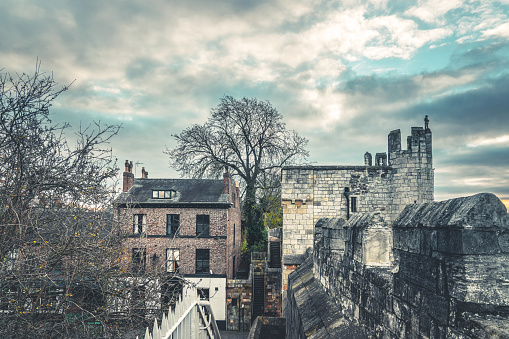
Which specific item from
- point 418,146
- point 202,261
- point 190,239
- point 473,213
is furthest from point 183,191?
point 473,213

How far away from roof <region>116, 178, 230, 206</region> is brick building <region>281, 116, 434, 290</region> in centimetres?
984

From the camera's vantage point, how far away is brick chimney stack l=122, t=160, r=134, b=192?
83.7 ft

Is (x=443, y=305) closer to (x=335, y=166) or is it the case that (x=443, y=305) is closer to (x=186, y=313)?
(x=186, y=313)

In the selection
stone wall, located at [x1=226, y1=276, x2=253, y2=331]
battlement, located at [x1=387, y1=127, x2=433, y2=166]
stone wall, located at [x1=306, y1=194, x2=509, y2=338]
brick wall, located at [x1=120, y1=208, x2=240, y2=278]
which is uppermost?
battlement, located at [x1=387, y1=127, x2=433, y2=166]

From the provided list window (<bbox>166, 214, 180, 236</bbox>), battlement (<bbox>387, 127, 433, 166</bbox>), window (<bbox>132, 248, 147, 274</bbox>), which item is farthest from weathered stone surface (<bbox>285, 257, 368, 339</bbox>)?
window (<bbox>166, 214, 180, 236</bbox>)

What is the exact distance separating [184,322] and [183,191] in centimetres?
2109

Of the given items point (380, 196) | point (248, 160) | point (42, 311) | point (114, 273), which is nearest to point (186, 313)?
point (114, 273)

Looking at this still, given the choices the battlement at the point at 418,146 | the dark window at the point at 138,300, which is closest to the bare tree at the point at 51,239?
the dark window at the point at 138,300

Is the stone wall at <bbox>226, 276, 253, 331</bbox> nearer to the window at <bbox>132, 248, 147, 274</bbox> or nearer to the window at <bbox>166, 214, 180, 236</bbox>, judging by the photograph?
the window at <bbox>166, 214, 180, 236</bbox>

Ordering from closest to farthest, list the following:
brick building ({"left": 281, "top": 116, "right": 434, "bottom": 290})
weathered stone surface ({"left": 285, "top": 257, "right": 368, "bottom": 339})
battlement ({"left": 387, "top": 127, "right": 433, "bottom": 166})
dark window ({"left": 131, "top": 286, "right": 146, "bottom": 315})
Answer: weathered stone surface ({"left": 285, "top": 257, "right": 368, "bottom": 339}) → dark window ({"left": 131, "top": 286, "right": 146, "bottom": 315}) → brick building ({"left": 281, "top": 116, "right": 434, "bottom": 290}) → battlement ({"left": 387, "top": 127, "right": 433, "bottom": 166})

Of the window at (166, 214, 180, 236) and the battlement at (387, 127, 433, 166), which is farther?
the window at (166, 214, 180, 236)

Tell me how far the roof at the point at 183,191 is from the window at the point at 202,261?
3705 millimetres

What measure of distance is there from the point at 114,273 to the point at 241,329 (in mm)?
18187

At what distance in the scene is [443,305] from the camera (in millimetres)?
2207
